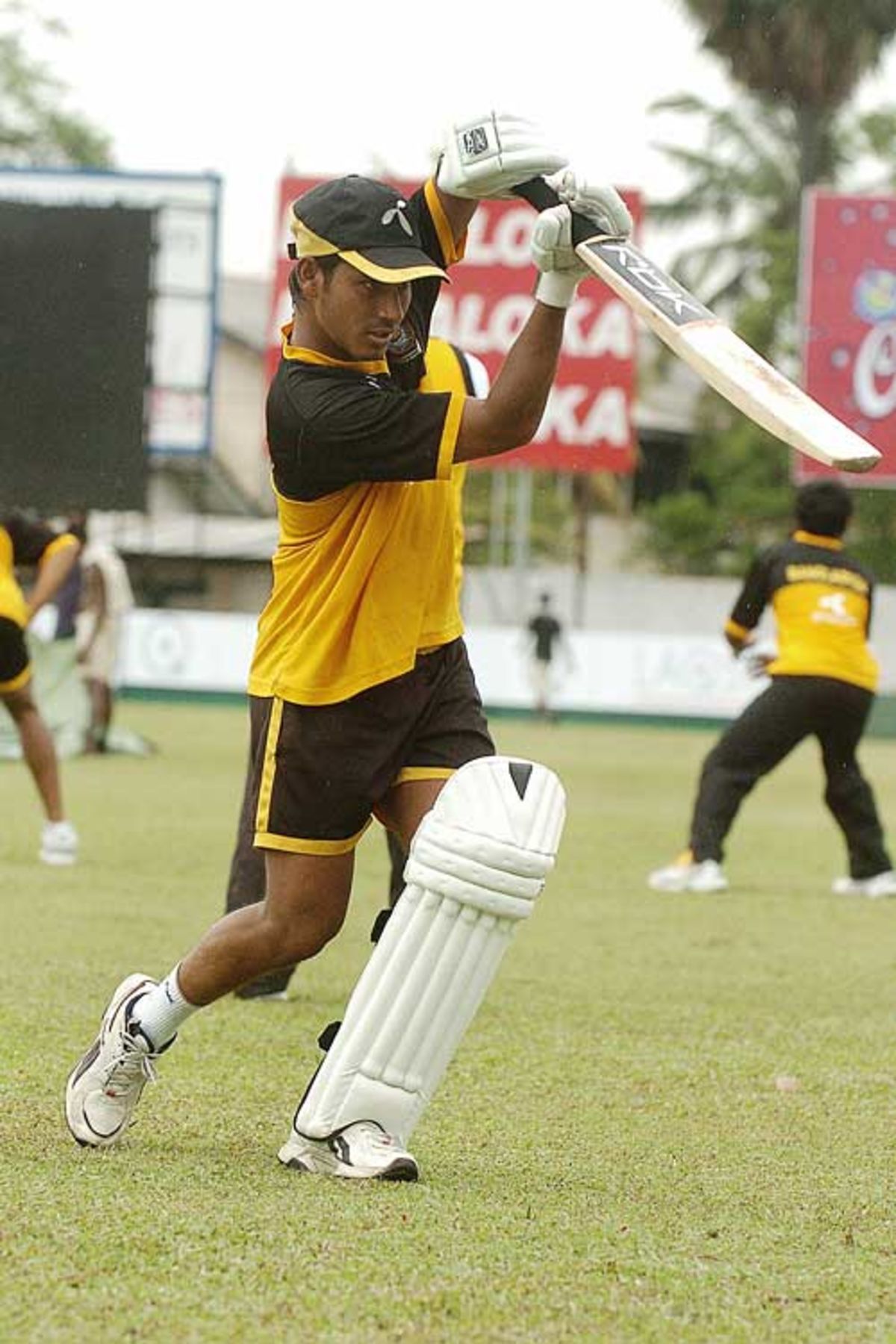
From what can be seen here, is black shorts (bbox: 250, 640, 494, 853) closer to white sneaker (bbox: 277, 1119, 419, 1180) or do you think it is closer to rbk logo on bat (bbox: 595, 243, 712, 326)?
white sneaker (bbox: 277, 1119, 419, 1180)

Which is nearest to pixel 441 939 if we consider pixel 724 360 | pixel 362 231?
pixel 724 360

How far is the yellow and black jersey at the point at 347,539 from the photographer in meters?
4.60

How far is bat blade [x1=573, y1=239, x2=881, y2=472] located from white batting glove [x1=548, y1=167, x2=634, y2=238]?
1.3 inches

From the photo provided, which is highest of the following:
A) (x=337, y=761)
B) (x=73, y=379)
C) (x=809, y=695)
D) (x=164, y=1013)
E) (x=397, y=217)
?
(x=397, y=217)

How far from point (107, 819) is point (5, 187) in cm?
1501

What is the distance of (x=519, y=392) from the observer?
4516 millimetres

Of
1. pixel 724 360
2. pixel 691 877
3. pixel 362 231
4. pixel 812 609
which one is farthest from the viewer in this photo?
pixel 691 877

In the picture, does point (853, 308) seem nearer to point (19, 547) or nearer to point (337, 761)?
point (19, 547)

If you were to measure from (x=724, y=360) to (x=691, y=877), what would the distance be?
7.53 meters

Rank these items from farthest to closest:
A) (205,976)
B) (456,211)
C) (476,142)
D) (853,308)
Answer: (853,308) < (456,211) < (205,976) < (476,142)

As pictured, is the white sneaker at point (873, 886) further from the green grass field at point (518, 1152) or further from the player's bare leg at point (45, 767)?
the player's bare leg at point (45, 767)

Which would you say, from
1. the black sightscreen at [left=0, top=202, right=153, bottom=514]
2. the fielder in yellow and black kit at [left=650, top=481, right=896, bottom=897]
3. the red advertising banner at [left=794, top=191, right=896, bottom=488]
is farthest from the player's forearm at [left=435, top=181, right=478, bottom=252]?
the red advertising banner at [left=794, top=191, right=896, bottom=488]

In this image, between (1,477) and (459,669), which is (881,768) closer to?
(1,477)

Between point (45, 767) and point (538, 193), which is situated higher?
point (538, 193)
